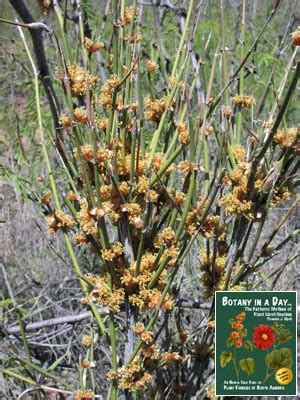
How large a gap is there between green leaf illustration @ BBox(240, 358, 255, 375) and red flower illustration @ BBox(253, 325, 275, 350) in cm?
4

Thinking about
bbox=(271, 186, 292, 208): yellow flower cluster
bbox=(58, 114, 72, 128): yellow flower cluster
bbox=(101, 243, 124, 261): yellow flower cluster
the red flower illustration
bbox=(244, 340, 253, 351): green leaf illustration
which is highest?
bbox=(58, 114, 72, 128): yellow flower cluster

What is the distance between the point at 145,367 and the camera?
4.29 feet

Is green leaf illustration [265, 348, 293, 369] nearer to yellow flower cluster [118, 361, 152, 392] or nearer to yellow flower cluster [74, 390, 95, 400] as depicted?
yellow flower cluster [118, 361, 152, 392]

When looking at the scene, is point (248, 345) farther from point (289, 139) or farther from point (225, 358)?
point (289, 139)

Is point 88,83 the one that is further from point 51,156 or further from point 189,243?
point 51,156

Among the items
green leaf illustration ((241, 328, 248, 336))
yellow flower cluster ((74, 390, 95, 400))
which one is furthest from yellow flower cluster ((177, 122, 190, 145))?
yellow flower cluster ((74, 390, 95, 400))

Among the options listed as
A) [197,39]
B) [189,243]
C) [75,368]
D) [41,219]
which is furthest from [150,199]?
[197,39]

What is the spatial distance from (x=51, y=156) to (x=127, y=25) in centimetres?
257

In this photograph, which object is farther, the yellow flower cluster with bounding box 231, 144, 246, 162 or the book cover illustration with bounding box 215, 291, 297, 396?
the yellow flower cluster with bounding box 231, 144, 246, 162

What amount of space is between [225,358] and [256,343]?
0.07m

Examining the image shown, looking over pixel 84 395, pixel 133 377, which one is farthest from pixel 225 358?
pixel 84 395

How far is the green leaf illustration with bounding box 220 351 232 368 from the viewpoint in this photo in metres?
1.29

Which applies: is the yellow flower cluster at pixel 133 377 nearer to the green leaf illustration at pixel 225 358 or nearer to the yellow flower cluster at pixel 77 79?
the green leaf illustration at pixel 225 358

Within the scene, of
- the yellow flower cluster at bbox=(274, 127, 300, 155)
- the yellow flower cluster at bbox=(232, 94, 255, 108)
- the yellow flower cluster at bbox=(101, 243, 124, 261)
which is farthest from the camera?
the yellow flower cluster at bbox=(232, 94, 255, 108)
